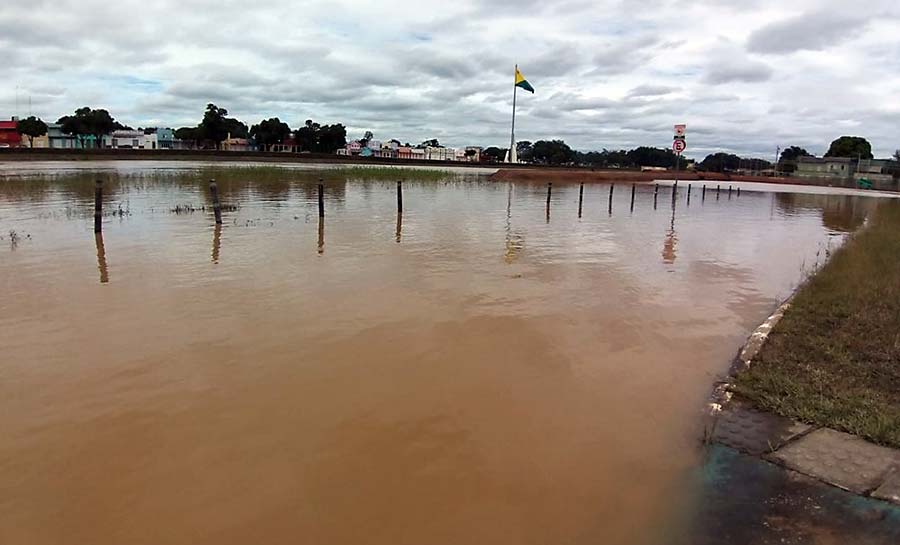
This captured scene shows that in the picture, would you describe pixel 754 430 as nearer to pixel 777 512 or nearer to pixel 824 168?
pixel 777 512

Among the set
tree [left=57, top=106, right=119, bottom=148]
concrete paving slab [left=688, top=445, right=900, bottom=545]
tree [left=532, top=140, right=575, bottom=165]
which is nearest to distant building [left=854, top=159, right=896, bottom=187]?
tree [left=532, top=140, right=575, bottom=165]

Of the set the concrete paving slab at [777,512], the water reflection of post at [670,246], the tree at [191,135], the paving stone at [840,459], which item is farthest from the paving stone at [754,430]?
the tree at [191,135]

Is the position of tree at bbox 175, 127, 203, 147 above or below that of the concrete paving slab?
above

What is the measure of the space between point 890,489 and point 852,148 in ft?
499

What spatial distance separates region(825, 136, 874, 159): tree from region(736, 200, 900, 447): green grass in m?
141

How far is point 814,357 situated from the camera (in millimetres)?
7551

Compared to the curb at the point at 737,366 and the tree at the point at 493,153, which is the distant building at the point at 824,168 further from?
the curb at the point at 737,366

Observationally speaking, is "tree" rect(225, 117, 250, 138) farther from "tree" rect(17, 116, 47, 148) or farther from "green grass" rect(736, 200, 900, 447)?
"green grass" rect(736, 200, 900, 447)

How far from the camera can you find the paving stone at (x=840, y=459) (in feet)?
16.1

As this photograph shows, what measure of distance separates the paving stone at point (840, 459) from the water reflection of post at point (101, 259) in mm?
12595

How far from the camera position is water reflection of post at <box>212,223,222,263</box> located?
1536 centimetres

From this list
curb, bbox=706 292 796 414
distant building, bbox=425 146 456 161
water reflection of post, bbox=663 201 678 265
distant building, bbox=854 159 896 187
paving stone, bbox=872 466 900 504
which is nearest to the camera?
paving stone, bbox=872 466 900 504

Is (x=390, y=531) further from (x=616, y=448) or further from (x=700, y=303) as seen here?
(x=700, y=303)

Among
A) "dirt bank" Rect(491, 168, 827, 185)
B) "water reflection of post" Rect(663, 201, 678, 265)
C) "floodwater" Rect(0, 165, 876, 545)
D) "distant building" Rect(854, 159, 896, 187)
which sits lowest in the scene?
"floodwater" Rect(0, 165, 876, 545)
